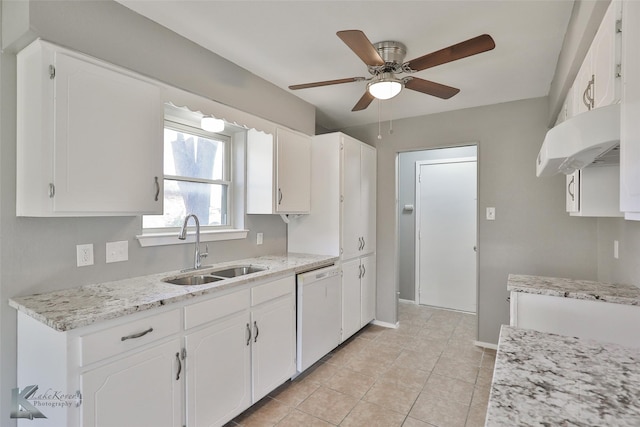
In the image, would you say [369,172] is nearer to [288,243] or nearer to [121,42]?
[288,243]

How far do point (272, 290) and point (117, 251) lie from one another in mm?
999

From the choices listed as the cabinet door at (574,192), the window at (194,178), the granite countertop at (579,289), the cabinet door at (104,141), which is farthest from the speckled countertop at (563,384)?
the window at (194,178)

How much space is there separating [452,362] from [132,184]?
296 cm

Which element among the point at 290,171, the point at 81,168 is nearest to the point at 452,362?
the point at 290,171

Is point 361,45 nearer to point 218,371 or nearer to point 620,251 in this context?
point 218,371

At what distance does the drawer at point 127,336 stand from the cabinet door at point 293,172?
138cm

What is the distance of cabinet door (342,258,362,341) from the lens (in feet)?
10.4

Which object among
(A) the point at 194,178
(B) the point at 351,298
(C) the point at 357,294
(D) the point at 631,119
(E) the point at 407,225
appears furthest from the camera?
(E) the point at 407,225

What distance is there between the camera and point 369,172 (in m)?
3.68

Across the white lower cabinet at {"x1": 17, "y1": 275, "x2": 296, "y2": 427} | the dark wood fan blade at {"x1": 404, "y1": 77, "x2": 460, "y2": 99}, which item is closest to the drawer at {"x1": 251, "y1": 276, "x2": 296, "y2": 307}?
the white lower cabinet at {"x1": 17, "y1": 275, "x2": 296, "y2": 427}

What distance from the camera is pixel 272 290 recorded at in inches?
88.1

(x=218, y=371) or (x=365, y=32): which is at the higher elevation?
(x=365, y=32)

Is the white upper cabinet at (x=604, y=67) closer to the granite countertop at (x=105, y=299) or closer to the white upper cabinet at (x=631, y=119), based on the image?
the white upper cabinet at (x=631, y=119)

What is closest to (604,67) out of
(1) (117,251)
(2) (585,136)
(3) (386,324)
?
(2) (585,136)
